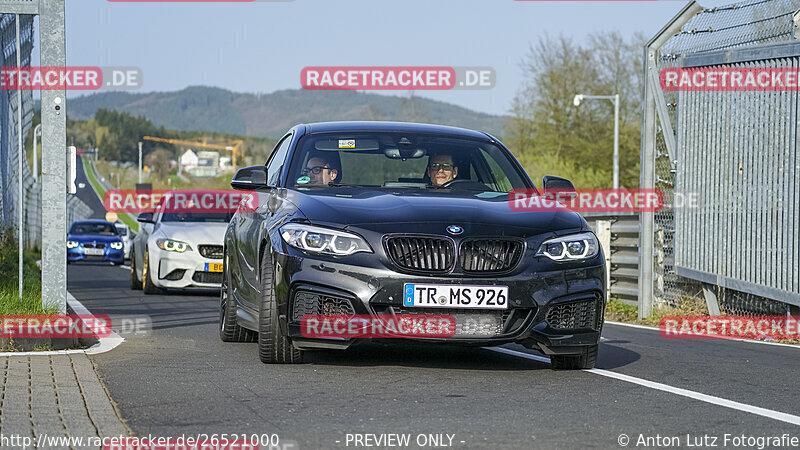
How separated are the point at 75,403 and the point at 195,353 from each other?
2.54 metres

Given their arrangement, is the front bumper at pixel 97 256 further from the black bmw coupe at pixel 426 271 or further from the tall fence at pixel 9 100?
the black bmw coupe at pixel 426 271

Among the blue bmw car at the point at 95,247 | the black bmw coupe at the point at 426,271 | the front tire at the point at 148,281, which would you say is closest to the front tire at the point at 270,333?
the black bmw coupe at the point at 426,271

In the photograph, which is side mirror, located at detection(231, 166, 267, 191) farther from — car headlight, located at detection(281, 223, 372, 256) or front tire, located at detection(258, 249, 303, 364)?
car headlight, located at detection(281, 223, 372, 256)

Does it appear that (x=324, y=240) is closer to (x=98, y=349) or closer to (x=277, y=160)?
(x=277, y=160)

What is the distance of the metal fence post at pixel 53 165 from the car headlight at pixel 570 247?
12.5 feet

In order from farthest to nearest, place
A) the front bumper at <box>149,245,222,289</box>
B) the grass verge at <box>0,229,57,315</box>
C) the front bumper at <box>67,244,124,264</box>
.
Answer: the front bumper at <box>67,244,124,264</box>, the front bumper at <box>149,245,222,289</box>, the grass verge at <box>0,229,57,315</box>

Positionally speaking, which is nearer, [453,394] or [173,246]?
[453,394]

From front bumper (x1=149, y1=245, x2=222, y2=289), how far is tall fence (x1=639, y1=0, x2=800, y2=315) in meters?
5.78

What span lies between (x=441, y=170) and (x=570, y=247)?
1540 millimetres

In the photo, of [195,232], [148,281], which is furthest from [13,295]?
[148,281]

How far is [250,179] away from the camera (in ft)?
28.0

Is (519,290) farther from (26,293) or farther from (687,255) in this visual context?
(687,255)

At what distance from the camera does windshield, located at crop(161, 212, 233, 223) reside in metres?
17.8

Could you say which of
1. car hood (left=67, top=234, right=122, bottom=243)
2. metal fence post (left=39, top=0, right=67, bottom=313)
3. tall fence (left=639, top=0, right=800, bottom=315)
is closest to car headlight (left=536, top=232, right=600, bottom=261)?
metal fence post (left=39, top=0, right=67, bottom=313)
